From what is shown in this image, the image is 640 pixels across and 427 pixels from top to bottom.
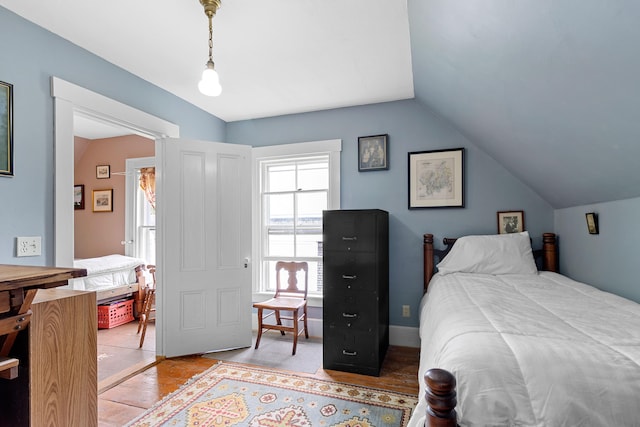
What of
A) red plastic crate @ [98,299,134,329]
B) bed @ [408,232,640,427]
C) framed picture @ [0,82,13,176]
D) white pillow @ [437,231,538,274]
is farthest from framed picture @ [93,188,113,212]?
bed @ [408,232,640,427]

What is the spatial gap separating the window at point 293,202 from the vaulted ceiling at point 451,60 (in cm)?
71

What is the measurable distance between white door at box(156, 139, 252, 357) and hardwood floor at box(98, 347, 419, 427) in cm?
22

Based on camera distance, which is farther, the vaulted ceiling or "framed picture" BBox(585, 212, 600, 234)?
"framed picture" BBox(585, 212, 600, 234)

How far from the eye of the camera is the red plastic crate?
3.77 meters

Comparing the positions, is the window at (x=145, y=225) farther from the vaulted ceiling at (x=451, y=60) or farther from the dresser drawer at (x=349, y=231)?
the dresser drawer at (x=349, y=231)

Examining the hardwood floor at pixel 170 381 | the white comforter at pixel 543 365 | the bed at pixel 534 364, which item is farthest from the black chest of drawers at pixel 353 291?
the white comforter at pixel 543 365

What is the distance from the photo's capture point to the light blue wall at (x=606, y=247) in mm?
1834

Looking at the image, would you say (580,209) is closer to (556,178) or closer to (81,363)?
(556,178)

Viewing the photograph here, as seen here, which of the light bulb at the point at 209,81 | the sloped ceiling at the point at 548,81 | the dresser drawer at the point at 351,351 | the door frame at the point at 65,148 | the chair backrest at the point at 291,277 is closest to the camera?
the sloped ceiling at the point at 548,81

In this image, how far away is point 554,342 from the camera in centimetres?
106

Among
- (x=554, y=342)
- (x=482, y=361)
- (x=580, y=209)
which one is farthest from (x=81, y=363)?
(x=580, y=209)

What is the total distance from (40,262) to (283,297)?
6.91 feet

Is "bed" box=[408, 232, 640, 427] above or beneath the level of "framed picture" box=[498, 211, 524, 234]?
beneath

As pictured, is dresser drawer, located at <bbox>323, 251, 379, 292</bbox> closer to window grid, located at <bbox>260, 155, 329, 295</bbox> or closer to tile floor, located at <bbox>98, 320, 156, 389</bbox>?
window grid, located at <bbox>260, 155, 329, 295</bbox>
